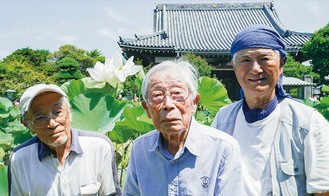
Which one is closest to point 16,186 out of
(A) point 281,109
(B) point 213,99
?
(A) point 281,109

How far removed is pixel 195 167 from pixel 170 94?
0.89ft

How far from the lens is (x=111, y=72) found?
1944 mm

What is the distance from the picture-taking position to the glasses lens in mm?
1229

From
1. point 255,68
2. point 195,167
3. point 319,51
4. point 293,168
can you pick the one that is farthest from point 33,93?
point 319,51

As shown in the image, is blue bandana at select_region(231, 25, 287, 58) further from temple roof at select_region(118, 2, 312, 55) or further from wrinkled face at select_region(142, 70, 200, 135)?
temple roof at select_region(118, 2, 312, 55)

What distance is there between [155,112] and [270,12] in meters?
19.2

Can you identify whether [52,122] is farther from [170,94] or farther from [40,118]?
[170,94]

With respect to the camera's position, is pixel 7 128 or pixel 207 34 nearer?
pixel 7 128

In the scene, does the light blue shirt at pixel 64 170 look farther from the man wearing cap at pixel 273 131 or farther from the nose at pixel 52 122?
the man wearing cap at pixel 273 131

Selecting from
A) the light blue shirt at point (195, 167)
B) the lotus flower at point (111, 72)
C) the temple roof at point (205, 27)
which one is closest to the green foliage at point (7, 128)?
the lotus flower at point (111, 72)

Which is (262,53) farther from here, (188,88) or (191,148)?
(191,148)

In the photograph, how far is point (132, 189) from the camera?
1.32 metres

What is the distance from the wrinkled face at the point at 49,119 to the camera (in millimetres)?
1429

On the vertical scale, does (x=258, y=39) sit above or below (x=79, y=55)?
below
